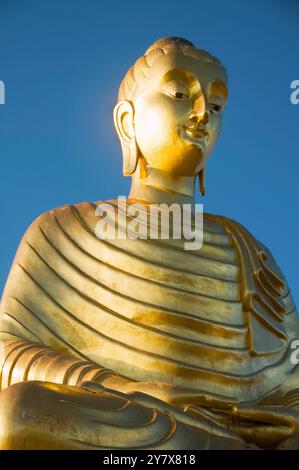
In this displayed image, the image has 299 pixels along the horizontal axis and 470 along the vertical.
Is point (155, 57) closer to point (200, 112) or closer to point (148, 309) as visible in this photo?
point (200, 112)

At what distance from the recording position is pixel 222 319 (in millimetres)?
5832

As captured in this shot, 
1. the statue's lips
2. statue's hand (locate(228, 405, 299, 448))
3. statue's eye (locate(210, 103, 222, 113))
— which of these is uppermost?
statue's eye (locate(210, 103, 222, 113))

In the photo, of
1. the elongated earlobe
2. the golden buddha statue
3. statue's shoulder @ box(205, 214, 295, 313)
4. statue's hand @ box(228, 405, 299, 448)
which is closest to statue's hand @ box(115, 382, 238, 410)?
the golden buddha statue

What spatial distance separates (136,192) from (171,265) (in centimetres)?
71

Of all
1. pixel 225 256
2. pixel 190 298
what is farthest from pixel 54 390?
pixel 225 256

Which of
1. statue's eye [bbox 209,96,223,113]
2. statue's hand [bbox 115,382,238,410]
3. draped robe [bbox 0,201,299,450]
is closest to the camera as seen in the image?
statue's hand [bbox 115,382,238,410]

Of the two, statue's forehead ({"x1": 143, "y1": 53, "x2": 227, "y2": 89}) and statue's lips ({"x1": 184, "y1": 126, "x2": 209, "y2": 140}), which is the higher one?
statue's forehead ({"x1": 143, "y1": 53, "x2": 227, "y2": 89})

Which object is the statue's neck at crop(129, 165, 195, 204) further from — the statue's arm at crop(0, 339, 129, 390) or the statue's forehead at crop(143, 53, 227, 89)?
the statue's arm at crop(0, 339, 129, 390)

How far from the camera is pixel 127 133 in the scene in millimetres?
6512

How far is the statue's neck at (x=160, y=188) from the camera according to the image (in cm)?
634

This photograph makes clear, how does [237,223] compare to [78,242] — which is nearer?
[78,242]

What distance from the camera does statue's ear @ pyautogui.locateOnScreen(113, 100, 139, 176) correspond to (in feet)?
21.1
